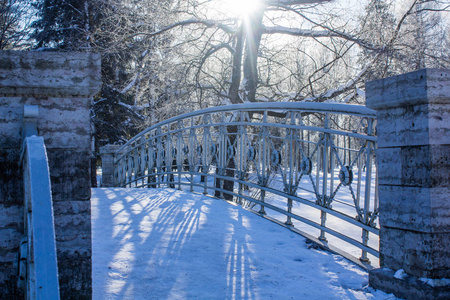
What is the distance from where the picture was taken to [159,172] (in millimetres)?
8750

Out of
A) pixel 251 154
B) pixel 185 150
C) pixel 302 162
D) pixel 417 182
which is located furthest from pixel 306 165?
pixel 185 150

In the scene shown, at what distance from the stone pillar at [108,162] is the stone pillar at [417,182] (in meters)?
9.43

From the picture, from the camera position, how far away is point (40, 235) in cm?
179

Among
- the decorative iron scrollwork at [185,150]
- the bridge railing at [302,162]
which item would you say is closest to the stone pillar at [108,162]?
the bridge railing at [302,162]

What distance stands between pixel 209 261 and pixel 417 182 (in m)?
1.95

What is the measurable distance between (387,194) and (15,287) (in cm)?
270

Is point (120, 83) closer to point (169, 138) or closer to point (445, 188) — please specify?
point (169, 138)

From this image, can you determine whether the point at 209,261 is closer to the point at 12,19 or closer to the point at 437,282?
the point at 437,282

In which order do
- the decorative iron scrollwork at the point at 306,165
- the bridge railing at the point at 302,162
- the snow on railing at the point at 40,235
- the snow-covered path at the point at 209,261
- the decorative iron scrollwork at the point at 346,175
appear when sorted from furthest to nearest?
the decorative iron scrollwork at the point at 306,165
the decorative iron scrollwork at the point at 346,175
the bridge railing at the point at 302,162
the snow-covered path at the point at 209,261
the snow on railing at the point at 40,235

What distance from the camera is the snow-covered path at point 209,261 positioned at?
304 cm

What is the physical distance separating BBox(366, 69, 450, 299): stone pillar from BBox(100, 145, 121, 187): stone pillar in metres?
9.43

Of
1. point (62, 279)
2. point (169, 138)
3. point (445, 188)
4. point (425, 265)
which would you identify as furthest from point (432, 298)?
point (169, 138)

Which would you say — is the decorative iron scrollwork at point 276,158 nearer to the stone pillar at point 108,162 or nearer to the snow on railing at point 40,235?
the snow on railing at point 40,235

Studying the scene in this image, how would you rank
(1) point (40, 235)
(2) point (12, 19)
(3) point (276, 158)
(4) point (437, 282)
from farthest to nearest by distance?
(2) point (12, 19) < (3) point (276, 158) < (4) point (437, 282) < (1) point (40, 235)
